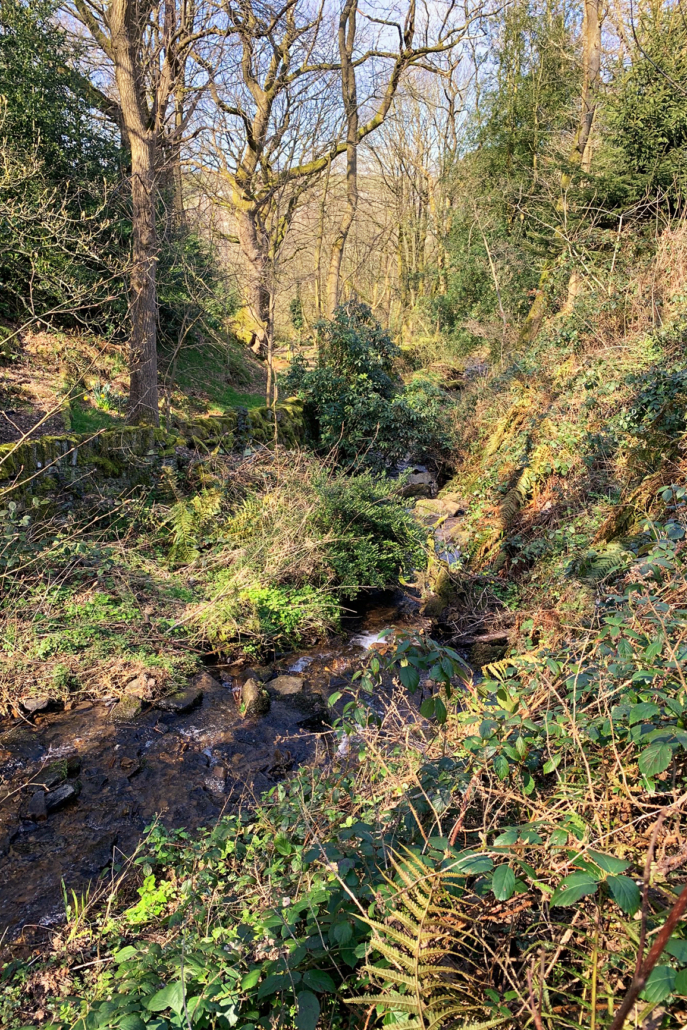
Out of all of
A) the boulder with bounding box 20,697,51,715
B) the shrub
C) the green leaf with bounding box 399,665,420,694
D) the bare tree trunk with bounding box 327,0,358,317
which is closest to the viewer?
the green leaf with bounding box 399,665,420,694

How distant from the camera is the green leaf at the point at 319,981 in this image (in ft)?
5.55

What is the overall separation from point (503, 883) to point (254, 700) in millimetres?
4796

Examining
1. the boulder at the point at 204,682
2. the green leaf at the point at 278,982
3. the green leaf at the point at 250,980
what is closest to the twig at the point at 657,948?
the green leaf at the point at 278,982

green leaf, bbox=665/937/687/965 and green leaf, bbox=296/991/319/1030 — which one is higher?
green leaf, bbox=665/937/687/965

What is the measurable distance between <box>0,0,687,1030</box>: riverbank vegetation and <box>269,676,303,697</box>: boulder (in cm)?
29

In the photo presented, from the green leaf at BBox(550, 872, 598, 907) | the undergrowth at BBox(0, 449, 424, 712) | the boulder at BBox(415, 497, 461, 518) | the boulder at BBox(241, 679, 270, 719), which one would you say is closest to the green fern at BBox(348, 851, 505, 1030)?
the green leaf at BBox(550, 872, 598, 907)

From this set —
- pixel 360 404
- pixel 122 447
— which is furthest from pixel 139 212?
pixel 360 404

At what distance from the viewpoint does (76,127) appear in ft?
35.3

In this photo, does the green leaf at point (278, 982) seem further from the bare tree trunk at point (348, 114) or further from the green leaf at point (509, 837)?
the bare tree trunk at point (348, 114)

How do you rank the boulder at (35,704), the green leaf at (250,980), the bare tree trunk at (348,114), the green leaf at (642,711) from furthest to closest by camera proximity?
the bare tree trunk at (348,114) < the boulder at (35,704) < the green leaf at (642,711) < the green leaf at (250,980)

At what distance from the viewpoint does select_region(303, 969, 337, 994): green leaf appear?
1.69 m

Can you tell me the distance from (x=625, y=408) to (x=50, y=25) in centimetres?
1163

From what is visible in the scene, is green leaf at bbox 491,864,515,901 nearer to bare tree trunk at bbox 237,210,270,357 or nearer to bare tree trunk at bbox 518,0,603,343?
bare tree trunk at bbox 237,210,270,357

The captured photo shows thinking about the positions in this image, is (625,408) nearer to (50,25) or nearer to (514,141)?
(50,25)
